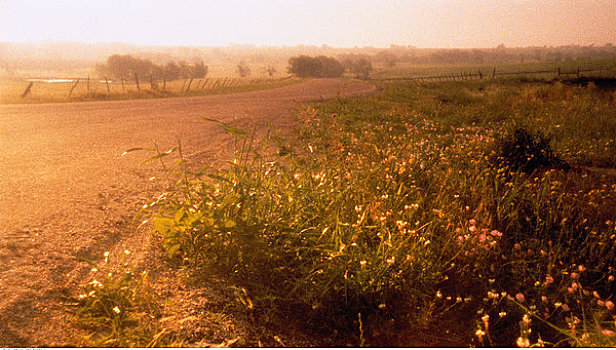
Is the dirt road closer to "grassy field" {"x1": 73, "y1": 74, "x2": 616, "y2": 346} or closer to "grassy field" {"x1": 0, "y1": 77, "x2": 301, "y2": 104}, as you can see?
"grassy field" {"x1": 73, "y1": 74, "x2": 616, "y2": 346}

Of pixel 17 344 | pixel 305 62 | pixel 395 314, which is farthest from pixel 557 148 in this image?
pixel 305 62

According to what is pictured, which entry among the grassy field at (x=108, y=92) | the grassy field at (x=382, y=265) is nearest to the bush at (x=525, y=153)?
the grassy field at (x=382, y=265)

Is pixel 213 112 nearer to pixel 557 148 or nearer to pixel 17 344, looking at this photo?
pixel 557 148

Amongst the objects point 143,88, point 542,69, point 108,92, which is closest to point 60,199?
point 108,92

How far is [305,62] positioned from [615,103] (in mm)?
83294

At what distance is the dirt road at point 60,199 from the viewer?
97.7 inches

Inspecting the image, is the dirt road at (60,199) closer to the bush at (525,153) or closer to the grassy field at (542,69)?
the bush at (525,153)

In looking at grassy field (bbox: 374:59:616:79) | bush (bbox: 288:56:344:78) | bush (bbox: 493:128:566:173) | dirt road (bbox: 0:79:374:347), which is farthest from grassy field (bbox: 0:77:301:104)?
bush (bbox: 288:56:344:78)

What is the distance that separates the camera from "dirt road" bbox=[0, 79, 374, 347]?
2.48 m

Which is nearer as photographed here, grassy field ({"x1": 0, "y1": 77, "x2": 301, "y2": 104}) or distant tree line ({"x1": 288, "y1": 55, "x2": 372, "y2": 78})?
grassy field ({"x1": 0, "y1": 77, "x2": 301, "y2": 104})

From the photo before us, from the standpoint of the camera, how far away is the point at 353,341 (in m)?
2.63

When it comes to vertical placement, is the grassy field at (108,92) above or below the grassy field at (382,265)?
above

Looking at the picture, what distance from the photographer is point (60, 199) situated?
14.2 ft

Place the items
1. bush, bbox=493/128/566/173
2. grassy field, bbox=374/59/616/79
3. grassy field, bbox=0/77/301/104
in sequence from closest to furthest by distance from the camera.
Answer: bush, bbox=493/128/566/173, grassy field, bbox=0/77/301/104, grassy field, bbox=374/59/616/79
